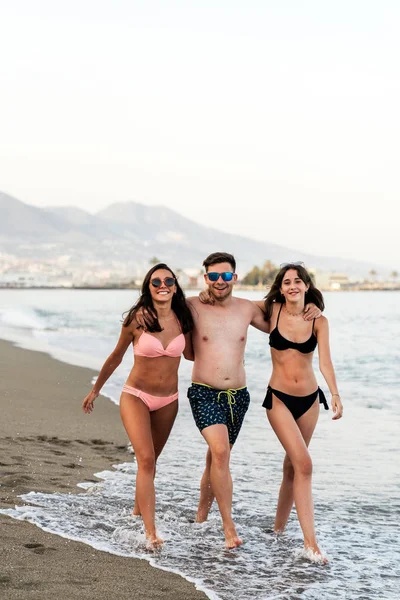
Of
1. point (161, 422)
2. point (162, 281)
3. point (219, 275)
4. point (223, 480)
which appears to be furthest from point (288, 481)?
point (162, 281)

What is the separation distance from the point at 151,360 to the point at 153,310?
33 centimetres

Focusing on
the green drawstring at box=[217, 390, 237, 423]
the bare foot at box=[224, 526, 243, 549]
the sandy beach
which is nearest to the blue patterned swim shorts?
the green drawstring at box=[217, 390, 237, 423]

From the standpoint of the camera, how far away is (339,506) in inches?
265

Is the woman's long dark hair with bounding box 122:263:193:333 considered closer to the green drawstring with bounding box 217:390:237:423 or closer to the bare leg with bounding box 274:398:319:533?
the green drawstring with bounding box 217:390:237:423

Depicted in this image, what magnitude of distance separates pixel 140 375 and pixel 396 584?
2.06 metres

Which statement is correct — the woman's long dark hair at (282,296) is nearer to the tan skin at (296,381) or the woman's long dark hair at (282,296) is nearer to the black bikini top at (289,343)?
the tan skin at (296,381)

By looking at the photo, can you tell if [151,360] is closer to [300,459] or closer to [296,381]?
[296,381]

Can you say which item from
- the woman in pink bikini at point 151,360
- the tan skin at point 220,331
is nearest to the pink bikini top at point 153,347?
the woman in pink bikini at point 151,360

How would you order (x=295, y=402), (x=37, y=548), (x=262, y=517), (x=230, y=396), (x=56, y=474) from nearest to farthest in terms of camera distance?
(x=37, y=548)
(x=295, y=402)
(x=230, y=396)
(x=262, y=517)
(x=56, y=474)

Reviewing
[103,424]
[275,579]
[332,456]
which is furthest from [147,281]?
[103,424]

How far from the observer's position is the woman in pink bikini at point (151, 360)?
5.52 m

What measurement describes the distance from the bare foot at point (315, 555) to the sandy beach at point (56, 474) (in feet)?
3.17

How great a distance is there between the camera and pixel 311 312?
565cm

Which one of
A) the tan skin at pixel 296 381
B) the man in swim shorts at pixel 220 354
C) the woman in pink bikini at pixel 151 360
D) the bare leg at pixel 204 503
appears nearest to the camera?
the tan skin at pixel 296 381
